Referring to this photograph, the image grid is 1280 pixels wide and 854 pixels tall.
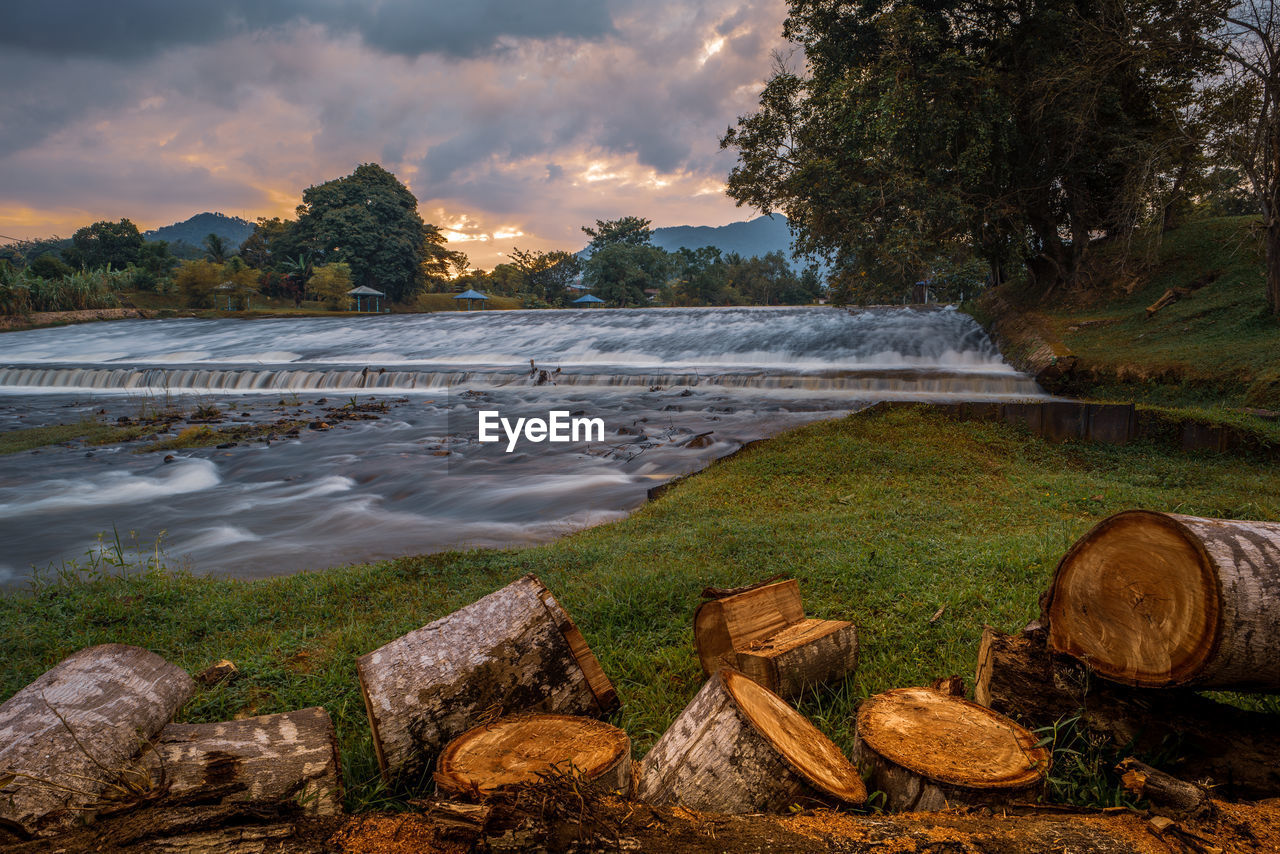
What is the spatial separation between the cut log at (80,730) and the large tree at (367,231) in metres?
54.1

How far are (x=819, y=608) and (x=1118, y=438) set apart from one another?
723 cm

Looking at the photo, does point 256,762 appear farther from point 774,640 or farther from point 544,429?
point 544,429

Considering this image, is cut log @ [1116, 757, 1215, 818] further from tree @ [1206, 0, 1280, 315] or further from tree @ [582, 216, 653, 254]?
tree @ [582, 216, 653, 254]

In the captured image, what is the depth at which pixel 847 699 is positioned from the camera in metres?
3.02

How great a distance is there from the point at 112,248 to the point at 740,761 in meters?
66.0

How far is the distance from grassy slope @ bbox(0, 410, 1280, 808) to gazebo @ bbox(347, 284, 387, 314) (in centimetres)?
4349

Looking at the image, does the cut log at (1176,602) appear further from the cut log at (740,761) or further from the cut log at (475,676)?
the cut log at (475,676)

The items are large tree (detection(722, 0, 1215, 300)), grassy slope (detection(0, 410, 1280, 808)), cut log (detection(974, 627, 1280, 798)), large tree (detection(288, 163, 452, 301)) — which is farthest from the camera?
large tree (detection(288, 163, 452, 301))

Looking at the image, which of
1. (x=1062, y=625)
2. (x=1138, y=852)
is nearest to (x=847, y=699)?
(x=1062, y=625)

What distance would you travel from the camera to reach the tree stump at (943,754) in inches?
72.7

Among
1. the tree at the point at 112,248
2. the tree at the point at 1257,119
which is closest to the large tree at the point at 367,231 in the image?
the tree at the point at 112,248

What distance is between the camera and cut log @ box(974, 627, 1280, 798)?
213cm

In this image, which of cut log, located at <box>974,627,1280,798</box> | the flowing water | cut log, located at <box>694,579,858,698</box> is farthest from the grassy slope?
the flowing water

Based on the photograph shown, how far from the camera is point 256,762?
2.00m
